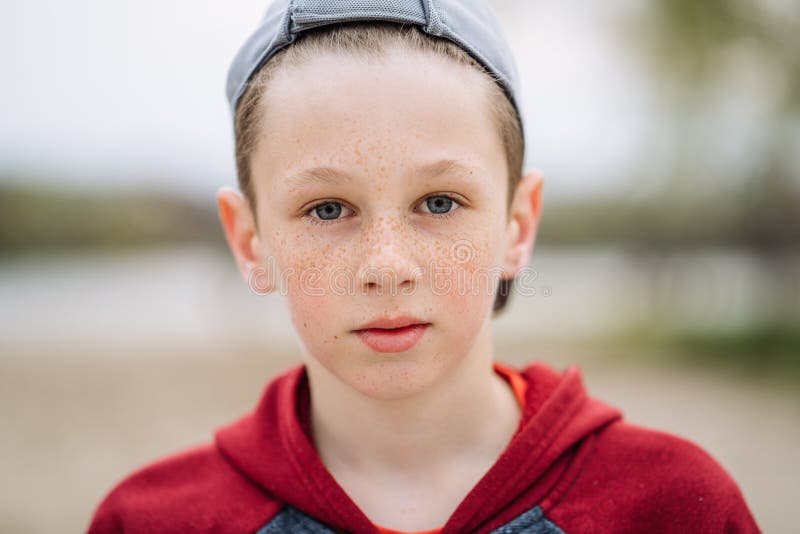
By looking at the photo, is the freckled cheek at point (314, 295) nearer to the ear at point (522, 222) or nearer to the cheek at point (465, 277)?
the cheek at point (465, 277)

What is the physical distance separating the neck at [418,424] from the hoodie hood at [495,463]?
0.09 meters

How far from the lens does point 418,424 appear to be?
199 centimetres

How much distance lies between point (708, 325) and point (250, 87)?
28.3ft

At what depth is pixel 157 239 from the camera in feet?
68.9

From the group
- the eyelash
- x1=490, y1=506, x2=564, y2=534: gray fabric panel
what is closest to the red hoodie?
x1=490, y1=506, x2=564, y2=534: gray fabric panel

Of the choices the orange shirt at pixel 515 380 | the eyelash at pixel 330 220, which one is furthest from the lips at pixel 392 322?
the orange shirt at pixel 515 380

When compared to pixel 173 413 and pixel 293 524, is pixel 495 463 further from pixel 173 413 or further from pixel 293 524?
pixel 173 413

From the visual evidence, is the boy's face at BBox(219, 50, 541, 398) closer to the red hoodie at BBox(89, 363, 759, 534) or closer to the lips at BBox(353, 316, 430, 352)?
the lips at BBox(353, 316, 430, 352)

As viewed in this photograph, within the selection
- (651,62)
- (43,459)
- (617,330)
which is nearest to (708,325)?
(617,330)

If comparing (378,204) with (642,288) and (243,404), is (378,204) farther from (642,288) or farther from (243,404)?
(642,288)

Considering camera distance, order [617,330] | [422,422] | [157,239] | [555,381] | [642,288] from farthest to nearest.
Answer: [157,239]
[642,288]
[617,330]
[555,381]
[422,422]

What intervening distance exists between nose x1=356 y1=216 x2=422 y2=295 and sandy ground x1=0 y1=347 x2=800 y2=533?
3722 mm

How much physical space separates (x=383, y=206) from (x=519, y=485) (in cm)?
80

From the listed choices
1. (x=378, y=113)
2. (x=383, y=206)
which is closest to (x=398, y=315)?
(x=383, y=206)
